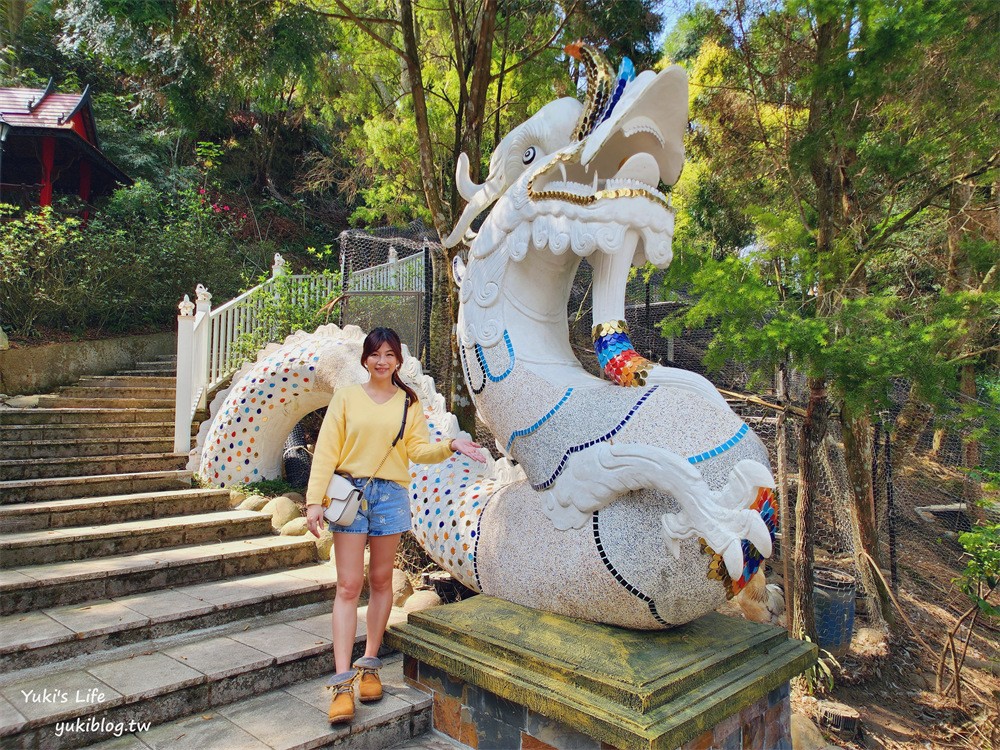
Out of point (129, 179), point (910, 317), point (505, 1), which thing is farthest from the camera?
point (129, 179)

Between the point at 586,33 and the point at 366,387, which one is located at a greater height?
the point at 586,33

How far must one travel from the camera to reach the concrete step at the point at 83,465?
4.57 metres

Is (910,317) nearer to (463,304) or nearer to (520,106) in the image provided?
(463,304)

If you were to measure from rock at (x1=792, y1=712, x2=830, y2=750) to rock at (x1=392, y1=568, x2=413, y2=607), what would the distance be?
2.46 m

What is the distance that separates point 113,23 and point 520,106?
469cm

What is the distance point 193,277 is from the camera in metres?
10.2

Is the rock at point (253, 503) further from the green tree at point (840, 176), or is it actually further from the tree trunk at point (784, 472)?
the tree trunk at point (784, 472)

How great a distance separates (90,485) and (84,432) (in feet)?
4.50

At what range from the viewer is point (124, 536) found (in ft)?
12.8

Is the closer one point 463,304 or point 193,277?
point 463,304

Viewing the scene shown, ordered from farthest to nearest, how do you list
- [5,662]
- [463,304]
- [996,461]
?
[996,461] → [463,304] → [5,662]

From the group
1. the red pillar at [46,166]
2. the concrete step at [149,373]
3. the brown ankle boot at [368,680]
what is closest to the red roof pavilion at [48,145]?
the red pillar at [46,166]

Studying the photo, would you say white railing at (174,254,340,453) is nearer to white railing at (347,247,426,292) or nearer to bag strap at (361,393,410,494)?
white railing at (347,247,426,292)

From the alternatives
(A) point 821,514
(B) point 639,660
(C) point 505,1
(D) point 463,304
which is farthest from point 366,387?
(A) point 821,514
